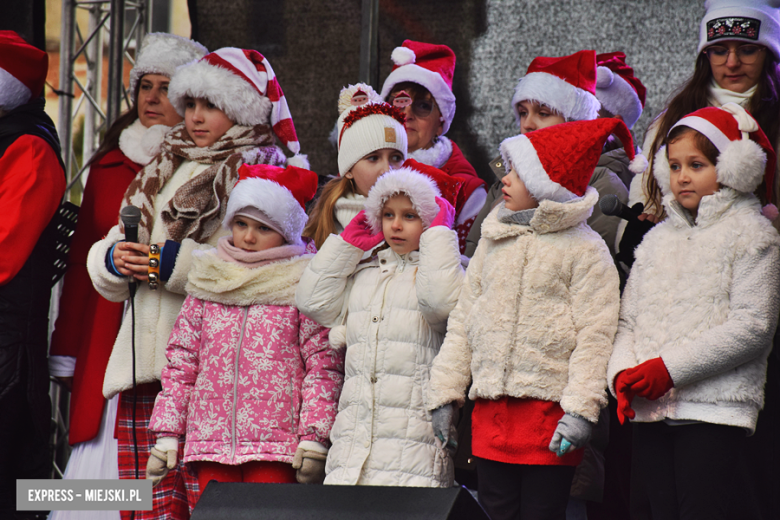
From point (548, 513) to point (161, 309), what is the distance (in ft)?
5.82

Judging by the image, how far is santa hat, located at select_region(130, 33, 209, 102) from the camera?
4.03 metres

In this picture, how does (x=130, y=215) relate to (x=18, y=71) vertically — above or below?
below

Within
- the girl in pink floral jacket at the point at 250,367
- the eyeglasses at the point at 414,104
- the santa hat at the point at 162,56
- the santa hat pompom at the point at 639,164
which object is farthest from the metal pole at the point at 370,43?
the santa hat pompom at the point at 639,164

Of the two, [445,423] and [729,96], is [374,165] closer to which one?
[445,423]

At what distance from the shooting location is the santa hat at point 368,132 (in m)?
3.37

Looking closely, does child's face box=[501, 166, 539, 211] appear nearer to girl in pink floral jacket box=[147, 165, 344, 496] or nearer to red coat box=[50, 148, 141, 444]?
girl in pink floral jacket box=[147, 165, 344, 496]

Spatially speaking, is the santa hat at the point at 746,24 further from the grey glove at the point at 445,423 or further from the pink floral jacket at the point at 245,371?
the pink floral jacket at the point at 245,371

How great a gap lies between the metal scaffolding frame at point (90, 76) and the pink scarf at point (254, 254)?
1.95m

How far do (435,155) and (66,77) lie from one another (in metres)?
2.44

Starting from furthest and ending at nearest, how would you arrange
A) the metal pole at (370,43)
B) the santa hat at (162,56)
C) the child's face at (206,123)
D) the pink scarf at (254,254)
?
the metal pole at (370,43), the santa hat at (162,56), the child's face at (206,123), the pink scarf at (254,254)

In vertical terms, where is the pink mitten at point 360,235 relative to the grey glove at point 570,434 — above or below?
above

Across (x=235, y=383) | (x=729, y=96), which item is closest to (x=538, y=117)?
(x=729, y=96)

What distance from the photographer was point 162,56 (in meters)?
4.03

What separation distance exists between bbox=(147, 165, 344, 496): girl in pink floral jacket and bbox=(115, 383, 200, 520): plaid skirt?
30 cm
